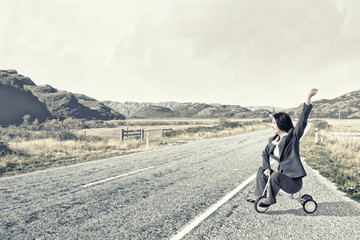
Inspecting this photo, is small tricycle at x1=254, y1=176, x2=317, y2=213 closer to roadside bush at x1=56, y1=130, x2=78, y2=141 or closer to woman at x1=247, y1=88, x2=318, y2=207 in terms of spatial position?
woman at x1=247, y1=88, x2=318, y2=207

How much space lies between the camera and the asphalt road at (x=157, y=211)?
10.4 feet

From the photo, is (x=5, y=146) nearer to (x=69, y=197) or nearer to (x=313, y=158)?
(x=69, y=197)

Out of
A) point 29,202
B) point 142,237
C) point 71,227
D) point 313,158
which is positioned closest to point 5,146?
point 29,202

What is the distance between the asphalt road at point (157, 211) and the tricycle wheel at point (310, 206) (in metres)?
0.08

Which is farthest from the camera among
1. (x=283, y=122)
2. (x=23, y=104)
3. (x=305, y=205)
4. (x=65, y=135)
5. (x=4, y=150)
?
(x=23, y=104)

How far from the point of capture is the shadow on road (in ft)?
12.5

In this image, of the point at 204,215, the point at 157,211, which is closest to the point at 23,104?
the point at 157,211

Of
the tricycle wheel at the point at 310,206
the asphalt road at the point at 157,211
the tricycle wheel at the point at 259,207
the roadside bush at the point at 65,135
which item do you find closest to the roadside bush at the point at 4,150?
the asphalt road at the point at 157,211

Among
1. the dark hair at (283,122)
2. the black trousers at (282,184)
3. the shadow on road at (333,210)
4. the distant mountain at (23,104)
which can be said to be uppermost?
the distant mountain at (23,104)

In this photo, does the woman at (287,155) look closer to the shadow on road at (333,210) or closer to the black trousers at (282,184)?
the black trousers at (282,184)

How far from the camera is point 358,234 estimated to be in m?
3.09

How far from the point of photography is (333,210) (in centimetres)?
398

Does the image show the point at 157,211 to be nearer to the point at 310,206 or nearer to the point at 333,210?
the point at 310,206

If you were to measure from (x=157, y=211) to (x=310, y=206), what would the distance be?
2.58m
